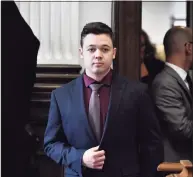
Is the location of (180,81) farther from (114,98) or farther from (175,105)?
(114,98)

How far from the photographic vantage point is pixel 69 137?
4.33ft

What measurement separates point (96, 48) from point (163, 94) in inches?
25.6

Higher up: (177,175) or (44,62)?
(44,62)

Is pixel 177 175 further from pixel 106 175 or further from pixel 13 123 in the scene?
pixel 13 123

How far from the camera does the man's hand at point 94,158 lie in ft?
3.96

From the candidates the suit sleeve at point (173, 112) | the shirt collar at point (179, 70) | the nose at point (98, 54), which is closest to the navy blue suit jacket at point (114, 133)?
the nose at point (98, 54)

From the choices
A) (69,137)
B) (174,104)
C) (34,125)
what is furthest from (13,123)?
(174,104)

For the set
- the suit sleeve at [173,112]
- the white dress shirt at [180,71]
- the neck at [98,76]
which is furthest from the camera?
the white dress shirt at [180,71]

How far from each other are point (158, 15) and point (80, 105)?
12.2 feet

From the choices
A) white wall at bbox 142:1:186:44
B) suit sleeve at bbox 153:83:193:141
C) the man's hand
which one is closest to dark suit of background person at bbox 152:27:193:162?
suit sleeve at bbox 153:83:193:141

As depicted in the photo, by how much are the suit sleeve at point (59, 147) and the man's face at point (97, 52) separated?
0.20 metres

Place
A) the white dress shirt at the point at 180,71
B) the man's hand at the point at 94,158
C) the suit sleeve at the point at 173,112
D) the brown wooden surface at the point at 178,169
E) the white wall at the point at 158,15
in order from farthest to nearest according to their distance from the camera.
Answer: the white wall at the point at 158,15
the white dress shirt at the point at 180,71
the suit sleeve at the point at 173,112
the brown wooden surface at the point at 178,169
the man's hand at the point at 94,158

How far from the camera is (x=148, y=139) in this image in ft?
4.37

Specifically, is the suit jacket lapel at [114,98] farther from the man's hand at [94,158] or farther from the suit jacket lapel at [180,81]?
the suit jacket lapel at [180,81]
